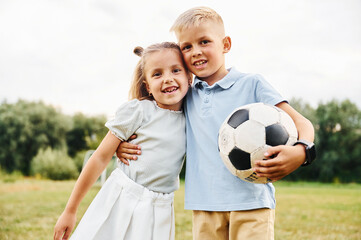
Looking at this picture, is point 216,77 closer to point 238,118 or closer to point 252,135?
point 238,118

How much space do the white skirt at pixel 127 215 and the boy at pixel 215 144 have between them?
0.61 ft

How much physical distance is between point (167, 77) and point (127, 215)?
36.5 inches

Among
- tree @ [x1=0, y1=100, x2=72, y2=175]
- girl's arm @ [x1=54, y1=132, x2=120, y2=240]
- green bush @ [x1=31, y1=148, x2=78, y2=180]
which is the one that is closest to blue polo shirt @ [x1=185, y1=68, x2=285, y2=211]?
girl's arm @ [x1=54, y1=132, x2=120, y2=240]

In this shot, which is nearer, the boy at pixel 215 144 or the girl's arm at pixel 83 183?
the boy at pixel 215 144

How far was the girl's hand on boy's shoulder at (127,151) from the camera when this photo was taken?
2.34 meters

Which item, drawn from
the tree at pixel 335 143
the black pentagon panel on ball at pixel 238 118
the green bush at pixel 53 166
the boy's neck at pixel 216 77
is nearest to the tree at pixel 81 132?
the green bush at pixel 53 166

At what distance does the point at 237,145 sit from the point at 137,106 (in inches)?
32.1

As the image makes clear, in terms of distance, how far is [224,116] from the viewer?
219 cm

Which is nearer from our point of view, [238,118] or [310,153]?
[310,153]

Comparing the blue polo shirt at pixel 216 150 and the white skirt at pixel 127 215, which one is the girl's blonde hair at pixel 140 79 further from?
the white skirt at pixel 127 215

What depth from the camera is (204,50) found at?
2.31m

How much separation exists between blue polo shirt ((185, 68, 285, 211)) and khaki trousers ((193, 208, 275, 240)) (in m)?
0.05

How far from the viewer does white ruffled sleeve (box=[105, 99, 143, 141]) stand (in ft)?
7.61

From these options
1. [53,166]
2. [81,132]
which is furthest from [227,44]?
[81,132]
